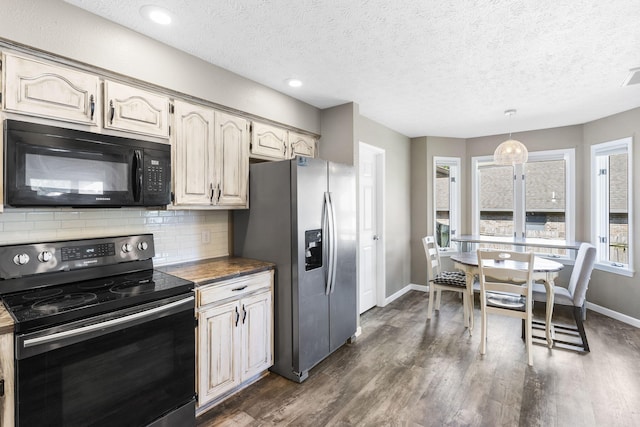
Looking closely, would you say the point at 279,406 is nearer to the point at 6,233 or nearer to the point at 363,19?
the point at 6,233

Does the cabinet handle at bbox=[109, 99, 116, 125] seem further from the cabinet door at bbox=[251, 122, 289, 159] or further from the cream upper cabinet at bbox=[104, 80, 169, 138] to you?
the cabinet door at bbox=[251, 122, 289, 159]

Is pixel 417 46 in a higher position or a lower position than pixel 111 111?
higher

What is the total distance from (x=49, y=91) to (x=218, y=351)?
73.4 inches

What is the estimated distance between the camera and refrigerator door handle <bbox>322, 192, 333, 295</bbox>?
274cm

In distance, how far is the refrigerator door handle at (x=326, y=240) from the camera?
2.74m

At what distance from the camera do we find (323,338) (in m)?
2.73

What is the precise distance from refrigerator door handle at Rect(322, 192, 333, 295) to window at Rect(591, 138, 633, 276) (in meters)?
3.78

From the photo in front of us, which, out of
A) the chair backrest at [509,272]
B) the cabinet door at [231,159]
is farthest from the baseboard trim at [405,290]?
the cabinet door at [231,159]

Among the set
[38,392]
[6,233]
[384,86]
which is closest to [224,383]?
[38,392]

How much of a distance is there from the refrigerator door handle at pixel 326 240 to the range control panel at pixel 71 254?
1.37 m

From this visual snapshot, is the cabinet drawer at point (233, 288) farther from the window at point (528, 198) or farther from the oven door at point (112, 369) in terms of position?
the window at point (528, 198)

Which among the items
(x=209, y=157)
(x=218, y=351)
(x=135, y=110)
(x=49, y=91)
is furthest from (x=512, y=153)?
(x=49, y=91)

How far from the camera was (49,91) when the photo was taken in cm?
168

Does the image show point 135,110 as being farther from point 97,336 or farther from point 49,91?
point 97,336
